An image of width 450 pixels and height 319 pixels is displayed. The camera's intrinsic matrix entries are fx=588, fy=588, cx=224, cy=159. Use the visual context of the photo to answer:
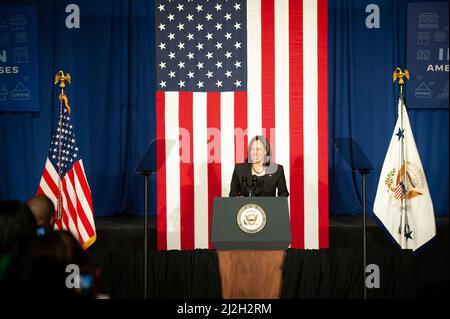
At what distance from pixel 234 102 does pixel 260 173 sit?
3.09 ft

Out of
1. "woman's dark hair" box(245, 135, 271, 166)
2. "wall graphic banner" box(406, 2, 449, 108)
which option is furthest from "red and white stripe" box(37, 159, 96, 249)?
"wall graphic banner" box(406, 2, 449, 108)

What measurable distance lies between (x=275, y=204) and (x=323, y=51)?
88.1 inches

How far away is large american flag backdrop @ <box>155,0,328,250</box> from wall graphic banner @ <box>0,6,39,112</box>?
6.36 ft

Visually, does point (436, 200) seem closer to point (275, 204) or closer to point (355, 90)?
point (355, 90)

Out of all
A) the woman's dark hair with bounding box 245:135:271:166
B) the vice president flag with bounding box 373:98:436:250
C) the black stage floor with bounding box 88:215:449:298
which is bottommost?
the black stage floor with bounding box 88:215:449:298

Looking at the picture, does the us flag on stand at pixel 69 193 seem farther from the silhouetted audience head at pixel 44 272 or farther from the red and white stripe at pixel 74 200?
the silhouetted audience head at pixel 44 272

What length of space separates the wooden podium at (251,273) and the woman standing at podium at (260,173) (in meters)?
0.84

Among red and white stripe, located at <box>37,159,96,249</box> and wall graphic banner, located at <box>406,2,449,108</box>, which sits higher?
wall graphic banner, located at <box>406,2,449,108</box>

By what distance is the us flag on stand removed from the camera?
571cm

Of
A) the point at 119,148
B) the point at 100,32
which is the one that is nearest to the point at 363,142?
the point at 119,148

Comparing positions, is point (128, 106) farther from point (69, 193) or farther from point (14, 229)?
point (14, 229)

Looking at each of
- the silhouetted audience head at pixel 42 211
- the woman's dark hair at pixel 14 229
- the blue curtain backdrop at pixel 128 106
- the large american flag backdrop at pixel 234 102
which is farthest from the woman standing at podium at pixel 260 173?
the woman's dark hair at pixel 14 229

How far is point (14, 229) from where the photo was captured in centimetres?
267

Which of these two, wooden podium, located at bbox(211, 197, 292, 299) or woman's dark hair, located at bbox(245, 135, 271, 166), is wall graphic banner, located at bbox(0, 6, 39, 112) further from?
wooden podium, located at bbox(211, 197, 292, 299)
